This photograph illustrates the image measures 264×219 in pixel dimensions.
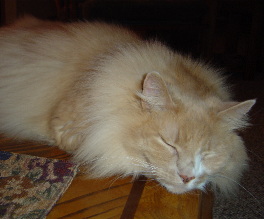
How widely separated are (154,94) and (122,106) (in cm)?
17

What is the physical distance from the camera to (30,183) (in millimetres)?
994

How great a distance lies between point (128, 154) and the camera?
1.17m

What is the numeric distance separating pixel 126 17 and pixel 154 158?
2337 mm

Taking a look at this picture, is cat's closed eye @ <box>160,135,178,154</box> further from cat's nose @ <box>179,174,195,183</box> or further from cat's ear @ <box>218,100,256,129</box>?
cat's ear @ <box>218,100,256,129</box>

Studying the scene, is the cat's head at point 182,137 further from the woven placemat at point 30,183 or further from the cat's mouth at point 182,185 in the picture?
the woven placemat at point 30,183

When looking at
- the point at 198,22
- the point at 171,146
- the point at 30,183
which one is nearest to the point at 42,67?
the point at 30,183

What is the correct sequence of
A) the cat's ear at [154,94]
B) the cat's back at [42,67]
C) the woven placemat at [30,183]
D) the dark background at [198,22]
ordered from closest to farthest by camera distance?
the woven placemat at [30,183], the cat's ear at [154,94], the cat's back at [42,67], the dark background at [198,22]

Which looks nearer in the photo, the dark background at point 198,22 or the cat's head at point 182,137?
the cat's head at point 182,137

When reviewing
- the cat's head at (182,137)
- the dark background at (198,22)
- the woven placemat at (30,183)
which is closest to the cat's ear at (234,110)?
the cat's head at (182,137)

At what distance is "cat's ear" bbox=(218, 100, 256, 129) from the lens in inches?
43.0

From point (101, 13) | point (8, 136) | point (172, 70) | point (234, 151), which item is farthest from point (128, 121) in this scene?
point (101, 13)

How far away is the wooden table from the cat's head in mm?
50

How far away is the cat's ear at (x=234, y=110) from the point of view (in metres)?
1.09

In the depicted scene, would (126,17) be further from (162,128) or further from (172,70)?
(162,128)
